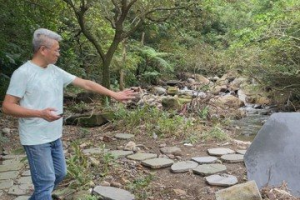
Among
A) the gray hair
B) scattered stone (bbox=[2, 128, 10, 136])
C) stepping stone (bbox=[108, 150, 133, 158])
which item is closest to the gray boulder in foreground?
stepping stone (bbox=[108, 150, 133, 158])

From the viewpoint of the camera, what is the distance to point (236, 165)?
3.98 meters

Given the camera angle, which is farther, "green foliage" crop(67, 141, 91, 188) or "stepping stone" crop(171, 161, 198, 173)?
"stepping stone" crop(171, 161, 198, 173)

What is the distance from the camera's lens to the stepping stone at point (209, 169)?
3.72 m

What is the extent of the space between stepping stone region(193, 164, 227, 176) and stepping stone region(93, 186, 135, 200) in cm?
89

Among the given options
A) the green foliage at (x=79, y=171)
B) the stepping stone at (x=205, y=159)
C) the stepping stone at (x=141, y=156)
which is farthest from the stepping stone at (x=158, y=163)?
the green foliage at (x=79, y=171)

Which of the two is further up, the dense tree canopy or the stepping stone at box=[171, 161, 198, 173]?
the dense tree canopy

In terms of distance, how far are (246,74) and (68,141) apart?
7.46 metres

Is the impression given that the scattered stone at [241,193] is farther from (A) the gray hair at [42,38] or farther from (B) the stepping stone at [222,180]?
(A) the gray hair at [42,38]

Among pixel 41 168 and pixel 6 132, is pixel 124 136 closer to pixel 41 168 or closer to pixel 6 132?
pixel 6 132

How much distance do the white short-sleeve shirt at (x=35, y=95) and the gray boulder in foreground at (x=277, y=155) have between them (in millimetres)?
2107

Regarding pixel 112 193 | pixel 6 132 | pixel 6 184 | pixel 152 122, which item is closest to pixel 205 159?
pixel 112 193

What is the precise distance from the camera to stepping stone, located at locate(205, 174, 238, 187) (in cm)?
344

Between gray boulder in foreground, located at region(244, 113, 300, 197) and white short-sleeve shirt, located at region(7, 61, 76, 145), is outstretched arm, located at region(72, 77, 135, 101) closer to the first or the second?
white short-sleeve shirt, located at region(7, 61, 76, 145)

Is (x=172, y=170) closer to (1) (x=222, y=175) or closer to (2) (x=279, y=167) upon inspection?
(1) (x=222, y=175)
